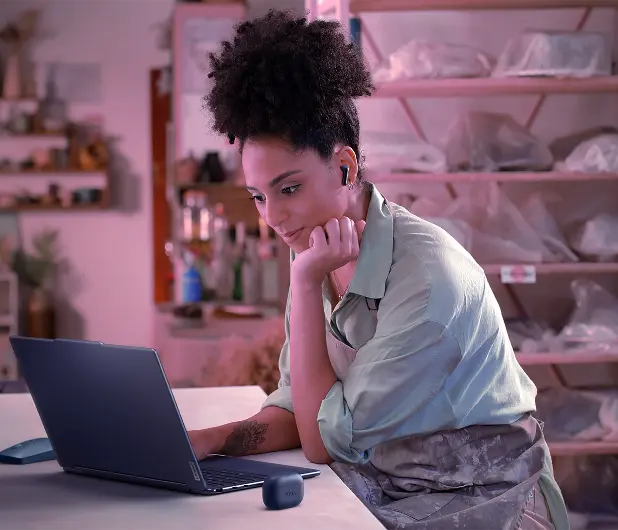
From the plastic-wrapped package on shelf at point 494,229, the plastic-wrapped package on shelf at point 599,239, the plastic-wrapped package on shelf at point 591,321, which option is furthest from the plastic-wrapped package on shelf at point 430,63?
the plastic-wrapped package on shelf at point 591,321

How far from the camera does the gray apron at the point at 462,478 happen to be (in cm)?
146

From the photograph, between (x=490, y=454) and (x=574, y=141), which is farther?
(x=574, y=141)

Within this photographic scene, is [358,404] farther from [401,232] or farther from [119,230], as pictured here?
[119,230]

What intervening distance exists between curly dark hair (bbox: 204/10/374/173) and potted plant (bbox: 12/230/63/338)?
231 inches

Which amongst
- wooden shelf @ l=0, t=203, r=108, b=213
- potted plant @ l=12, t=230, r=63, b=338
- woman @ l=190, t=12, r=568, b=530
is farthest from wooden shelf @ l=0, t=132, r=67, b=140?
woman @ l=190, t=12, r=568, b=530

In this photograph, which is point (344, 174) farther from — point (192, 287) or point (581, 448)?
point (192, 287)

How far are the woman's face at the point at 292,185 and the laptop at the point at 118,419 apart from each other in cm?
37

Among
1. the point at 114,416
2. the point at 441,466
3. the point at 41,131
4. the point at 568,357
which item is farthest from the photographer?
the point at 41,131

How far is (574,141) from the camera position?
369cm

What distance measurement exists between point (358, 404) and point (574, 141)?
8.24ft

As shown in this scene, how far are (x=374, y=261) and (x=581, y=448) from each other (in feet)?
7.17

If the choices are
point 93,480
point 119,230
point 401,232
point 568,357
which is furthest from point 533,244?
point 119,230

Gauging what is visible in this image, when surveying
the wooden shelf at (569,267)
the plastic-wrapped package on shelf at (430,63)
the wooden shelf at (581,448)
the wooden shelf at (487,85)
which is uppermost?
the plastic-wrapped package on shelf at (430,63)

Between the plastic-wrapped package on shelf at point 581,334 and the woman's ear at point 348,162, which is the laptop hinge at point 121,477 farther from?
the plastic-wrapped package on shelf at point 581,334
